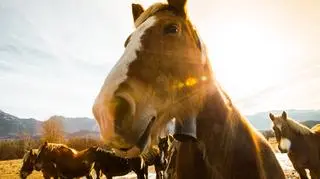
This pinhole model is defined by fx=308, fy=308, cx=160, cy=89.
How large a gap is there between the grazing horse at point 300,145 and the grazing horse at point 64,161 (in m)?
12.6

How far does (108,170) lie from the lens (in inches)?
814

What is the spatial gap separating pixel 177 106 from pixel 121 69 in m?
0.48

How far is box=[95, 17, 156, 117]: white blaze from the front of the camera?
67.4 inches

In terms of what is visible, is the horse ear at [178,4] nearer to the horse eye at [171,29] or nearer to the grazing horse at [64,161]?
the horse eye at [171,29]

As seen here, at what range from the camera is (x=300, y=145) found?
11.6 meters

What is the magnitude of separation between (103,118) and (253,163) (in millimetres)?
1276

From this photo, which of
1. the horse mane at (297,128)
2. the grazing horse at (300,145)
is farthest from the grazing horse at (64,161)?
the horse mane at (297,128)

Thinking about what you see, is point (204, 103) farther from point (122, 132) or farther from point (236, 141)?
point (122, 132)

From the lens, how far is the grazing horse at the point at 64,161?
18930 millimetres

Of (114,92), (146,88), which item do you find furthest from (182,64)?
(114,92)

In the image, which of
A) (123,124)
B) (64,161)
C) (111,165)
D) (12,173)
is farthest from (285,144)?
(12,173)

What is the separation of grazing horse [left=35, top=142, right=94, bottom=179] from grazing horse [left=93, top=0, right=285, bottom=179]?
1818cm

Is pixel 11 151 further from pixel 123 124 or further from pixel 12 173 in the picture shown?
pixel 123 124

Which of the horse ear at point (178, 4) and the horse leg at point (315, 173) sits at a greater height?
the horse ear at point (178, 4)
